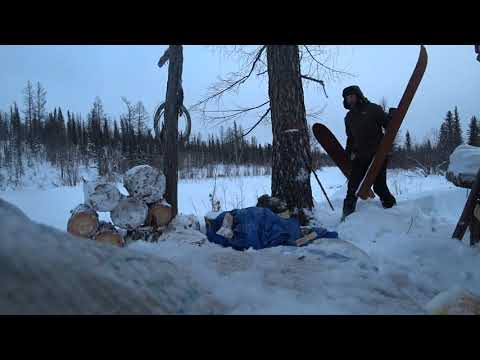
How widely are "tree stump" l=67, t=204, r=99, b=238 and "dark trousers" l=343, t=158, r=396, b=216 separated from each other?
3.41 metres

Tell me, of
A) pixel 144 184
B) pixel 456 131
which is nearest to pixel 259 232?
pixel 144 184

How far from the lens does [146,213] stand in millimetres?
3631

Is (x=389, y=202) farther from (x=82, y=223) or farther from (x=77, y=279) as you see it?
(x=77, y=279)

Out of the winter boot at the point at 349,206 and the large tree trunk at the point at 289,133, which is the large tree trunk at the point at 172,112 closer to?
the large tree trunk at the point at 289,133

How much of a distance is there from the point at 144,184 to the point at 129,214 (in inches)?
16.5

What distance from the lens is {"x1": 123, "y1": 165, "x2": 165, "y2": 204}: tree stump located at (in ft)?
12.0

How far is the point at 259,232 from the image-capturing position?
2.97m

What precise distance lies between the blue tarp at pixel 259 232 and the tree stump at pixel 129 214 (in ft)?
3.31

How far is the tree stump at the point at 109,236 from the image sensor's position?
11.1 feet

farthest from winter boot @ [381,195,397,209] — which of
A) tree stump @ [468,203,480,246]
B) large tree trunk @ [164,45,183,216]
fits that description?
large tree trunk @ [164,45,183,216]

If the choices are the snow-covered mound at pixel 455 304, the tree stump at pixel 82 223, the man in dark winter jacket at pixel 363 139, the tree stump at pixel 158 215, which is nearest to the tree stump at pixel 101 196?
the tree stump at pixel 82 223
